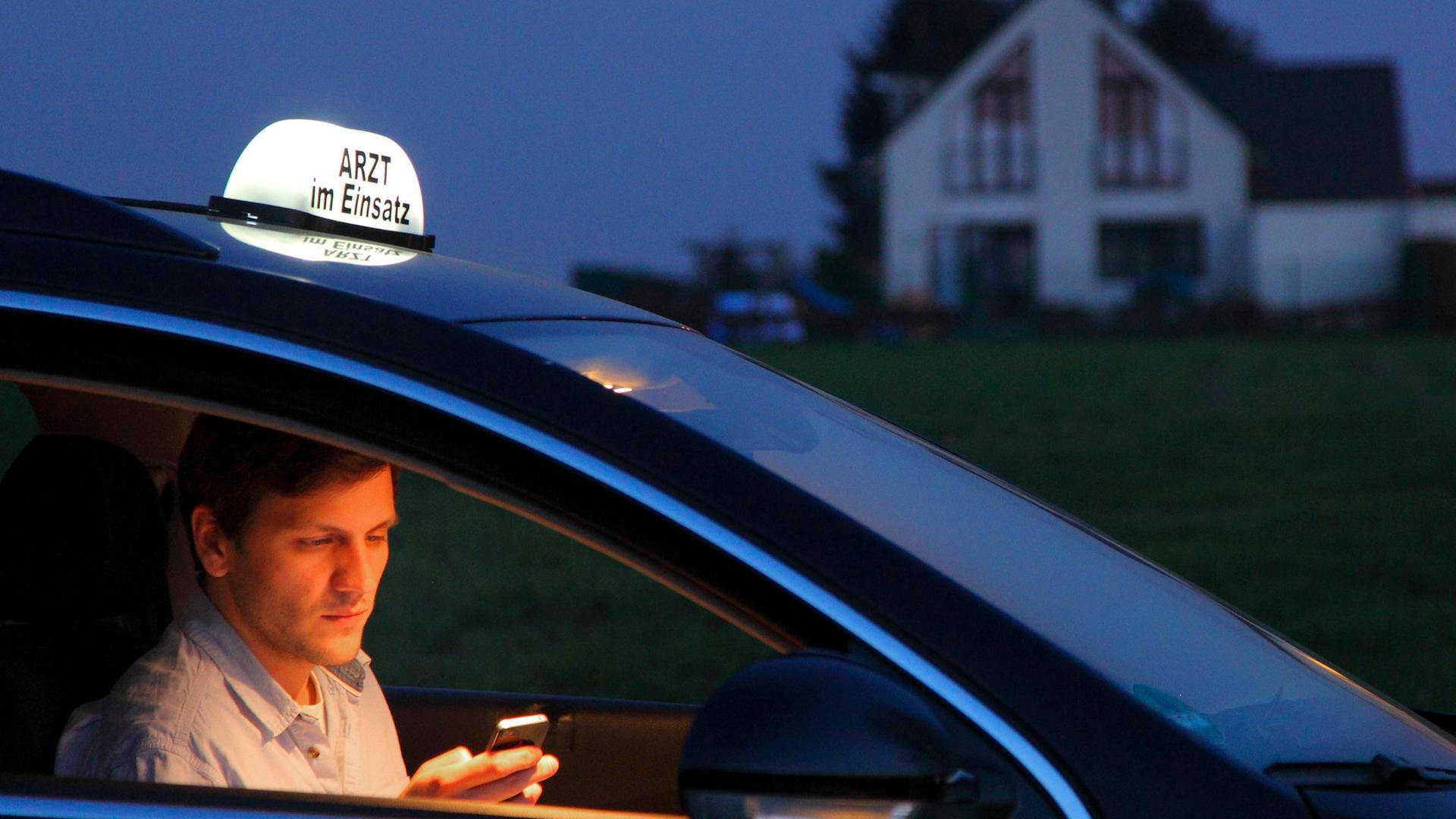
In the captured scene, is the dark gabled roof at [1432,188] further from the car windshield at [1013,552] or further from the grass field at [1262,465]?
the car windshield at [1013,552]

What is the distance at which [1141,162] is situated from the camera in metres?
40.2

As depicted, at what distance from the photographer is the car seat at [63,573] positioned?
174 centimetres

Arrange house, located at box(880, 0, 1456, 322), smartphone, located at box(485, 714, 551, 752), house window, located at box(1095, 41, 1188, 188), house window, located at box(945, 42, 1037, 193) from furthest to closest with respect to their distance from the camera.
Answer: house window, located at box(945, 42, 1037, 193) < house window, located at box(1095, 41, 1188, 188) < house, located at box(880, 0, 1456, 322) < smartphone, located at box(485, 714, 551, 752)

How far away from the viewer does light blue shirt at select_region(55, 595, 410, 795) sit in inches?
61.3

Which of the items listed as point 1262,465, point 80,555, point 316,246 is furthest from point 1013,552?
point 1262,465

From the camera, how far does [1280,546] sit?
8.38m

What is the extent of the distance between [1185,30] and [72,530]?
74975mm

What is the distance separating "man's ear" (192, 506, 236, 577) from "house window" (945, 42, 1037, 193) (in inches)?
1586

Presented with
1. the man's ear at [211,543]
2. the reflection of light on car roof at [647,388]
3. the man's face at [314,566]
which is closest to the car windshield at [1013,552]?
the reflection of light on car roof at [647,388]

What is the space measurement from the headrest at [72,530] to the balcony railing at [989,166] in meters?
40.1

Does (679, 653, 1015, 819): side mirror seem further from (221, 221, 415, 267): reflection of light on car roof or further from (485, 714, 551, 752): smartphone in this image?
(485, 714, 551, 752): smartphone

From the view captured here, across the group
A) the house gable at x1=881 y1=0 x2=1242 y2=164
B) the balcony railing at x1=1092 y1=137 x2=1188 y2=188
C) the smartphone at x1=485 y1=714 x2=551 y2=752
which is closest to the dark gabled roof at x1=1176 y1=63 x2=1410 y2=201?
the house gable at x1=881 y1=0 x2=1242 y2=164

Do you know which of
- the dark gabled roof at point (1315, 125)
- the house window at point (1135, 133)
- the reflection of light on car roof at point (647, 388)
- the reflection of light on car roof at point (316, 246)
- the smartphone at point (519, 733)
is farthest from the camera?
the house window at point (1135, 133)

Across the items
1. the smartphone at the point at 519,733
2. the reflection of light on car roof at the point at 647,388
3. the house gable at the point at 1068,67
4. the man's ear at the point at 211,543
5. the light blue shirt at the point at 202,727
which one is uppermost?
the house gable at the point at 1068,67
